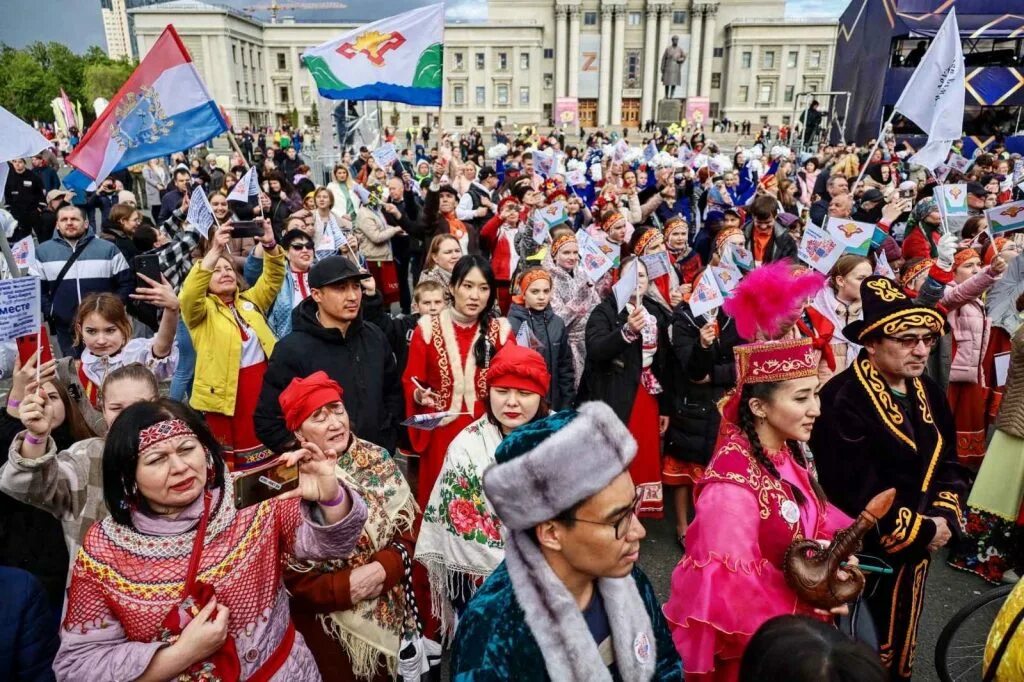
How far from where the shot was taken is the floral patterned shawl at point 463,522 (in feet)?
9.06

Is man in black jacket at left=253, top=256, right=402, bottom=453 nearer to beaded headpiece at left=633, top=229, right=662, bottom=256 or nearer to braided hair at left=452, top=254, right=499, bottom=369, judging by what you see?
braided hair at left=452, top=254, right=499, bottom=369

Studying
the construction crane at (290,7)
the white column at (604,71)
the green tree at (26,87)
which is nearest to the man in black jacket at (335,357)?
the green tree at (26,87)

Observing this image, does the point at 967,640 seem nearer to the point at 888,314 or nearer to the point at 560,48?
the point at 888,314

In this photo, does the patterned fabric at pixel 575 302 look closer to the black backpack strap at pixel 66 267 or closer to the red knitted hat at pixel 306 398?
the red knitted hat at pixel 306 398

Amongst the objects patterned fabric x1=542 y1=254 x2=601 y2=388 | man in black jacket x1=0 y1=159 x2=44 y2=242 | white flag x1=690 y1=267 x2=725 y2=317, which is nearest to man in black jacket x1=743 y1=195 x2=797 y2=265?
patterned fabric x1=542 y1=254 x2=601 y2=388

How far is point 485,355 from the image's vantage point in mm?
3781

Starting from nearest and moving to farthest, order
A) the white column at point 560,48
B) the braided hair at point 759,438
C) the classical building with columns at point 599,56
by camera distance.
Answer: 1. the braided hair at point 759,438
2. the white column at point 560,48
3. the classical building with columns at point 599,56

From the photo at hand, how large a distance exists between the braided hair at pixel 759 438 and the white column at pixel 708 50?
79817 millimetres

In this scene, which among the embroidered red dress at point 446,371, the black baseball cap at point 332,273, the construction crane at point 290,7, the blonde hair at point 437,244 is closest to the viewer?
the black baseball cap at point 332,273

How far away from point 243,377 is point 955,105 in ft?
22.5

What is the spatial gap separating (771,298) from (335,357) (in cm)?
214

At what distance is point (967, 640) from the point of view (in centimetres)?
330

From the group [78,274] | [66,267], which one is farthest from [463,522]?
[66,267]

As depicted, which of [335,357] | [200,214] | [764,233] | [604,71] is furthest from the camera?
[604,71]
